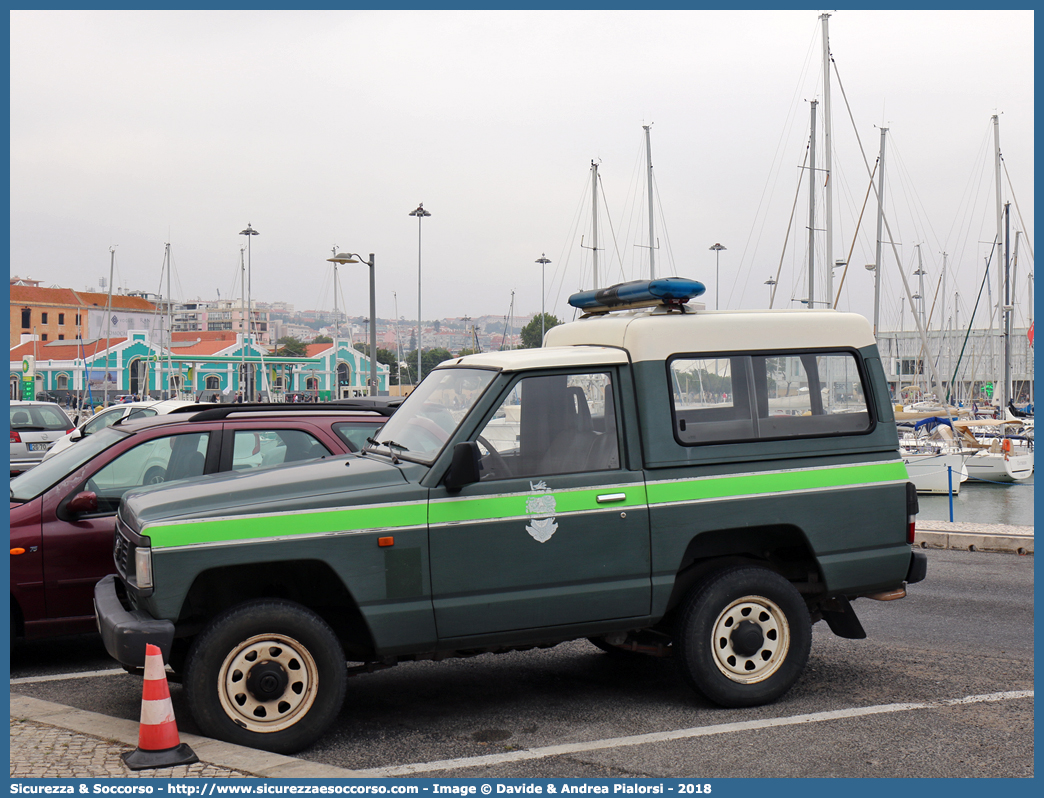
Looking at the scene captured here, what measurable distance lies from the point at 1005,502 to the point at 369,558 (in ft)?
94.1

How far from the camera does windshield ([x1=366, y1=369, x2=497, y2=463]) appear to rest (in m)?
5.59

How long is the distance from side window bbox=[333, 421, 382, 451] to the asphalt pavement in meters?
2.68

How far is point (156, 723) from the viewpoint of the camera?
4773mm

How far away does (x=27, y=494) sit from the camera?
21.9 feet

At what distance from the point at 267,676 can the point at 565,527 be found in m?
1.78

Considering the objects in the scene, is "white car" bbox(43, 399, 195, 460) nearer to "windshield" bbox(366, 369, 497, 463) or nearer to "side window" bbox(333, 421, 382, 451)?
"side window" bbox(333, 421, 382, 451)

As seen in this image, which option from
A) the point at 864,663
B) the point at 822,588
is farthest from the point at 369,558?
the point at 864,663

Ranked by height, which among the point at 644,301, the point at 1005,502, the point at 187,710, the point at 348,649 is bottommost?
the point at 1005,502

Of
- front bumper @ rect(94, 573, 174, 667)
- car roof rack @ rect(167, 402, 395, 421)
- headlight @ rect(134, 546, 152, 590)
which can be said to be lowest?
front bumper @ rect(94, 573, 174, 667)

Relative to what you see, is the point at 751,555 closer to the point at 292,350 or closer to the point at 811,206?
the point at 811,206

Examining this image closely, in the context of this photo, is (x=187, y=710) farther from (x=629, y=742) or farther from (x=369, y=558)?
(x=629, y=742)

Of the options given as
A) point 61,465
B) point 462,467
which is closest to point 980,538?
point 462,467

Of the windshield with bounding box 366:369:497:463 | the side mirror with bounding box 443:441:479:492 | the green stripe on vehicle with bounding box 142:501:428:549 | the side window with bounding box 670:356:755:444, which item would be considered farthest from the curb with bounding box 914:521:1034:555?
the green stripe on vehicle with bounding box 142:501:428:549

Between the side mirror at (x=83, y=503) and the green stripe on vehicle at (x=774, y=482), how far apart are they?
380 cm
